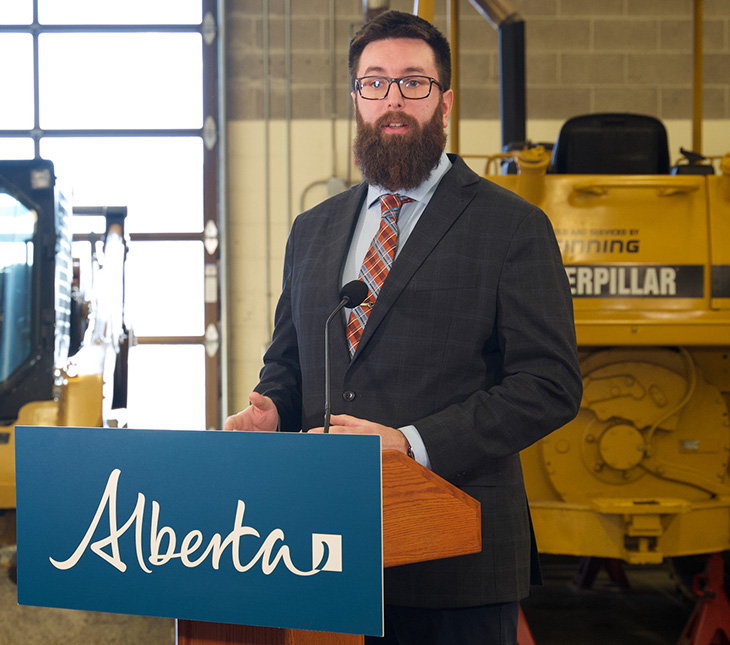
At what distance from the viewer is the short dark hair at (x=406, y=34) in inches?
54.1

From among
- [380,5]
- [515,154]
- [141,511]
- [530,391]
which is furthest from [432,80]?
[380,5]

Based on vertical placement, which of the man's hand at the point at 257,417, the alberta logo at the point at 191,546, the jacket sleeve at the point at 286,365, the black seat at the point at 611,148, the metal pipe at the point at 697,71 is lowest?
the alberta logo at the point at 191,546

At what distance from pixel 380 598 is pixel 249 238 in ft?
15.3

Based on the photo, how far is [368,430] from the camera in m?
1.03

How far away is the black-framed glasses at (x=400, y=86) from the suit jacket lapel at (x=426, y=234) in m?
0.16

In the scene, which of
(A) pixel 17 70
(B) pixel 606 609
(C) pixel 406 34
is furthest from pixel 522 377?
(A) pixel 17 70

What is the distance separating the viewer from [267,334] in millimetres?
5312

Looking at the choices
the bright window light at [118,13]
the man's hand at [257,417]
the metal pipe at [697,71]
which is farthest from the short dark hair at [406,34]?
the bright window light at [118,13]

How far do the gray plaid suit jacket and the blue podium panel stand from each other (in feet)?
1.26

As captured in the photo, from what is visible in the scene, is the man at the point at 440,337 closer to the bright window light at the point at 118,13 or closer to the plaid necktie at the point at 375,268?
the plaid necktie at the point at 375,268

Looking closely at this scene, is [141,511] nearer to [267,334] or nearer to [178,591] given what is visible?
[178,591]

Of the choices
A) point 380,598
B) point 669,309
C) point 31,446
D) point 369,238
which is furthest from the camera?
point 669,309

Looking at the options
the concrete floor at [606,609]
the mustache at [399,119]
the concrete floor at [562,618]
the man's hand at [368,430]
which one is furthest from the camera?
the concrete floor at [606,609]

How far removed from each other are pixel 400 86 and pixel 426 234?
0.28 m
